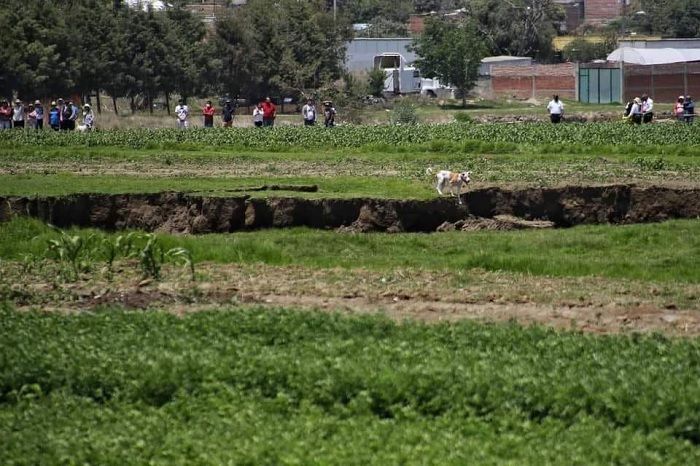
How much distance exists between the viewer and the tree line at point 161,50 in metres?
57.8

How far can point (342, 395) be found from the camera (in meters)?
11.5

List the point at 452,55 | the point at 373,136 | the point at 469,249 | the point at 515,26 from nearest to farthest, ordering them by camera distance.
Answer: the point at 469,249 < the point at 373,136 < the point at 452,55 < the point at 515,26

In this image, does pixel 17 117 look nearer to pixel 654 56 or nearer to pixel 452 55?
pixel 452 55

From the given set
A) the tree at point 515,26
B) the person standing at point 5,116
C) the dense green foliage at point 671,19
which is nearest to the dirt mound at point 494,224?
the person standing at point 5,116

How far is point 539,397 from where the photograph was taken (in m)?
11.2

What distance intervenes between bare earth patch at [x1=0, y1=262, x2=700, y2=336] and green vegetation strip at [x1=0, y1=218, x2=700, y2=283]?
1.60m

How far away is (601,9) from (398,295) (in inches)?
4879

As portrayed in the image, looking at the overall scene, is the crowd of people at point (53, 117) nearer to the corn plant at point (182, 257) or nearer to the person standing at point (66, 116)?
the person standing at point (66, 116)

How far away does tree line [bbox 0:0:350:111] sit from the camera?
57.8 m

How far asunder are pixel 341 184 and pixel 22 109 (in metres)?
24.5

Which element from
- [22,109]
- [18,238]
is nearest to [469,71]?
[22,109]

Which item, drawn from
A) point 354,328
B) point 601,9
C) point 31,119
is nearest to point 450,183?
point 354,328

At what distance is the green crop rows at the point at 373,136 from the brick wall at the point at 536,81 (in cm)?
3822

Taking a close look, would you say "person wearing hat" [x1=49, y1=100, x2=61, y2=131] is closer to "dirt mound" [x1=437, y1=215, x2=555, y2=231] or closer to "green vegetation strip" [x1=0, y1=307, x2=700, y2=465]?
"dirt mound" [x1=437, y1=215, x2=555, y2=231]
